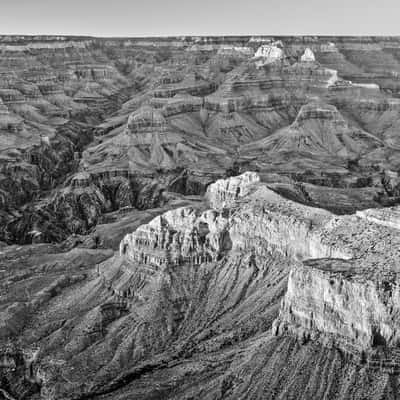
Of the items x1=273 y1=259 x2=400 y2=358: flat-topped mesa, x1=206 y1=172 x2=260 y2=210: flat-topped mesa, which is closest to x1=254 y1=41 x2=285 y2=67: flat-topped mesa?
x1=206 y1=172 x2=260 y2=210: flat-topped mesa

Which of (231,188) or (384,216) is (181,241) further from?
(231,188)

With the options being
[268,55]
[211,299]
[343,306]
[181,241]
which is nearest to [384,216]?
[343,306]

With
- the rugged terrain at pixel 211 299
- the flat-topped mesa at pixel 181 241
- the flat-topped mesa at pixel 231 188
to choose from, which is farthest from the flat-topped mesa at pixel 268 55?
the flat-topped mesa at pixel 181 241

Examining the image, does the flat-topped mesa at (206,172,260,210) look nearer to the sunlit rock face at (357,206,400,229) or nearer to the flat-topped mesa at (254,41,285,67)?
the sunlit rock face at (357,206,400,229)

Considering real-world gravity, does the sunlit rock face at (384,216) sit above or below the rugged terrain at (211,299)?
above

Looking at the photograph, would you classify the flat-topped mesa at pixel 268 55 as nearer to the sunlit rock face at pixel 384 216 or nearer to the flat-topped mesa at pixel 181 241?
the flat-topped mesa at pixel 181 241

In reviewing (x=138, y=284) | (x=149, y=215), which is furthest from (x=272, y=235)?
(x=149, y=215)
